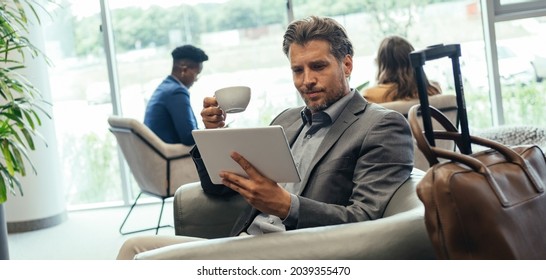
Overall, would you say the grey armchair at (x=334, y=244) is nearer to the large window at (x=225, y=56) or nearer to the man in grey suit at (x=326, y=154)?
the man in grey suit at (x=326, y=154)

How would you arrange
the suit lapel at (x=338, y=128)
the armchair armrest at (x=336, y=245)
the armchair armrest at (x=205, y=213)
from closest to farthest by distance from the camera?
1. the armchair armrest at (x=336, y=245)
2. the suit lapel at (x=338, y=128)
3. the armchair armrest at (x=205, y=213)

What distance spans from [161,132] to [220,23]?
1629 mm

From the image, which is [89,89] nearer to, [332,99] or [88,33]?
[88,33]

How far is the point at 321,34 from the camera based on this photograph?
7.93 feet

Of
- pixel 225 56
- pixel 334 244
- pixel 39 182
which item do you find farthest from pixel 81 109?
pixel 334 244

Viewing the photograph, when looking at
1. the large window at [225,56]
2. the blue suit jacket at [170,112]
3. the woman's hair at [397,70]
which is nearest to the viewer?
the woman's hair at [397,70]

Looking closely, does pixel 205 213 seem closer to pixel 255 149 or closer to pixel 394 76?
pixel 255 149

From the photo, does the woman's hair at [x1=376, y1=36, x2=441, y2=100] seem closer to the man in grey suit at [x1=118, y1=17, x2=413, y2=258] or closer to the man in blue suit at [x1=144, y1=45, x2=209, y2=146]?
the man in blue suit at [x1=144, y1=45, x2=209, y2=146]

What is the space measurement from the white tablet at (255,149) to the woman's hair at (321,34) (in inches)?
20.5

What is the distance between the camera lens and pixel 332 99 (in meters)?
2.45

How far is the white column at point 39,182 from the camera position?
564cm

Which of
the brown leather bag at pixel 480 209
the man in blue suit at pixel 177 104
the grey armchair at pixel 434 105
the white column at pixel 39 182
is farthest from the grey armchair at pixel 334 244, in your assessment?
the white column at pixel 39 182

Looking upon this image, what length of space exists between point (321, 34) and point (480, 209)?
3.13ft
